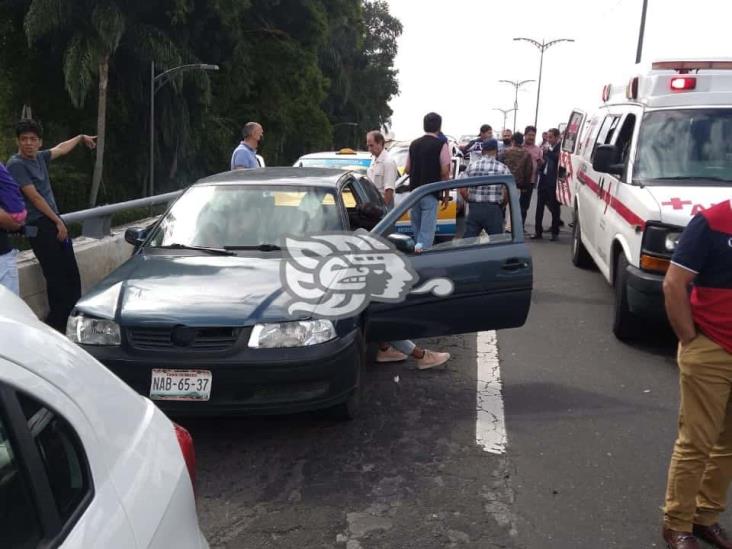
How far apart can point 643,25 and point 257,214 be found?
20531 mm

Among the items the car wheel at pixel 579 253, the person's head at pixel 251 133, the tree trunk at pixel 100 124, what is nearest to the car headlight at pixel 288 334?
the person's head at pixel 251 133

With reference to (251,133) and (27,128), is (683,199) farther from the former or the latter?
(251,133)

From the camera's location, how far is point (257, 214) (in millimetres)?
5676

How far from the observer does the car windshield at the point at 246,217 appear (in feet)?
18.1

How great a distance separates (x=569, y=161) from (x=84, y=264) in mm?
7669

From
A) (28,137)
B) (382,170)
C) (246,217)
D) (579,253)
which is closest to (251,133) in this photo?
(382,170)

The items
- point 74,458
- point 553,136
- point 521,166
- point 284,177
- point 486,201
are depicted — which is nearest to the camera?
point 74,458

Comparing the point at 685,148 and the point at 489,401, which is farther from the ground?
the point at 685,148

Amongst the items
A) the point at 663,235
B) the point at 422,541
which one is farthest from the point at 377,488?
the point at 663,235

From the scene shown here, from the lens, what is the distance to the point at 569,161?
12.2 metres

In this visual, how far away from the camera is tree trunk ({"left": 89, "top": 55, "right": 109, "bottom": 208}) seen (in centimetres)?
3217

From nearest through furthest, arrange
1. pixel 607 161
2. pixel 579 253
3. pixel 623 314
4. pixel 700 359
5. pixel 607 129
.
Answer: pixel 700 359 → pixel 623 314 → pixel 607 161 → pixel 607 129 → pixel 579 253

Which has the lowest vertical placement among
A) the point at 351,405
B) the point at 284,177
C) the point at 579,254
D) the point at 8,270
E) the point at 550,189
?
the point at 579,254

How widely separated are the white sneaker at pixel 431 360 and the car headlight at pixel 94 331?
251 centimetres
